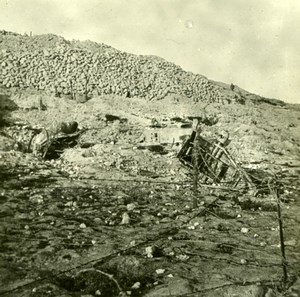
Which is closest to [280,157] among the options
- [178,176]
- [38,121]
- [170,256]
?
[178,176]

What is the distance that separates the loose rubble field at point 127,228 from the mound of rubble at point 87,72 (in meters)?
4.01

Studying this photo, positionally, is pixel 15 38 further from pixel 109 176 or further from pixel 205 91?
pixel 109 176

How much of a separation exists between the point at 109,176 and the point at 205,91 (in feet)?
39.0

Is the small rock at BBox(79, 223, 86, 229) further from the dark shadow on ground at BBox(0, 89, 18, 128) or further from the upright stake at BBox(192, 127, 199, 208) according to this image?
the dark shadow on ground at BBox(0, 89, 18, 128)

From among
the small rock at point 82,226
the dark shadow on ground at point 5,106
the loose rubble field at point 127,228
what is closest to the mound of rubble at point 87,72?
the dark shadow on ground at point 5,106

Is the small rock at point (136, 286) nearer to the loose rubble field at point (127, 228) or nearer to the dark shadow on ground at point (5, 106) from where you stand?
the loose rubble field at point (127, 228)

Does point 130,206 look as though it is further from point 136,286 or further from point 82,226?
point 136,286

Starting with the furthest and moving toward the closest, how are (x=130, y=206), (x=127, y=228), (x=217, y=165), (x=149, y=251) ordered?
(x=217, y=165) < (x=130, y=206) < (x=127, y=228) < (x=149, y=251)

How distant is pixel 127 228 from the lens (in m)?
Answer: 5.78

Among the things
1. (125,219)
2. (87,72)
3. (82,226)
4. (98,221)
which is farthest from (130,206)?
(87,72)

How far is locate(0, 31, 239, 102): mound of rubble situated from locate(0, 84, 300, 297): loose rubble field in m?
4.01

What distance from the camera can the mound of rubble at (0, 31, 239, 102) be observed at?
52.5 ft

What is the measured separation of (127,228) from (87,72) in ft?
39.8

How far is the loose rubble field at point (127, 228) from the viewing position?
408cm
